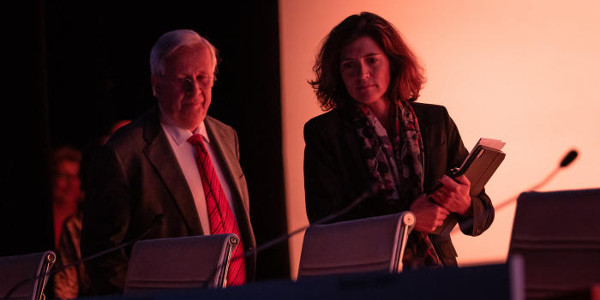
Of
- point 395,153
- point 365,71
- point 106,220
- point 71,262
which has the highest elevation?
point 365,71

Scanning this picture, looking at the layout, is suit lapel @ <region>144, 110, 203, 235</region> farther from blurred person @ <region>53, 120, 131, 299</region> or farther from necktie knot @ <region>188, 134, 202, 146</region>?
blurred person @ <region>53, 120, 131, 299</region>

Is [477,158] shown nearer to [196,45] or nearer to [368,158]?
[368,158]

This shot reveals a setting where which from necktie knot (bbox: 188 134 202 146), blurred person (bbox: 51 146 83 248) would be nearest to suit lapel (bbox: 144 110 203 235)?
necktie knot (bbox: 188 134 202 146)

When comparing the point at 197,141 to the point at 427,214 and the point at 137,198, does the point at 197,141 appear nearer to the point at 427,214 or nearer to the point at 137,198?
the point at 137,198

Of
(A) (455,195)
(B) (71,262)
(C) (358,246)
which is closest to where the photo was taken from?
(C) (358,246)

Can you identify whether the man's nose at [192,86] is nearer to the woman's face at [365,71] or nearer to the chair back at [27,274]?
the woman's face at [365,71]

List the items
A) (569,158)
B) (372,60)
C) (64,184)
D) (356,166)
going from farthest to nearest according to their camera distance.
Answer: (64,184) → (372,60) → (356,166) → (569,158)

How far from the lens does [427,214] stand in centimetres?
312

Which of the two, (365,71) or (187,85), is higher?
(365,71)

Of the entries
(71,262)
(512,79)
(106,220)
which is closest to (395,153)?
(512,79)

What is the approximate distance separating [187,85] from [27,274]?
1.57m

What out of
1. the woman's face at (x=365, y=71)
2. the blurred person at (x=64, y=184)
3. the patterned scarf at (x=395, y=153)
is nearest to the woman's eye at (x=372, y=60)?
Result: the woman's face at (x=365, y=71)

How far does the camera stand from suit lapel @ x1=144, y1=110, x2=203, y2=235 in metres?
3.84

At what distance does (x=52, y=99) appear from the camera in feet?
17.3
